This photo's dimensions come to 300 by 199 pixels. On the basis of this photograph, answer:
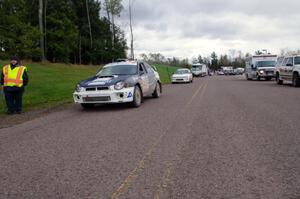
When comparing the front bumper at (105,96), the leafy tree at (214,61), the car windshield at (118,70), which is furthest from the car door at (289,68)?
the leafy tree at (214,61)

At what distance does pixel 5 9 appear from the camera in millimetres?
17266

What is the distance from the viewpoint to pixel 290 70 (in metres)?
20.0

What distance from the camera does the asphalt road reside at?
3.50 metres

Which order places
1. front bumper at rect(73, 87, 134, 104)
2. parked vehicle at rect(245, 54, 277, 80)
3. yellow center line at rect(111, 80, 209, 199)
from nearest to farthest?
yellow center line at rect(111, 80, 209, 199), front bumper at rect(73, 87, 134, 104), parked vehicle at rect(245, 54, 277, 80)

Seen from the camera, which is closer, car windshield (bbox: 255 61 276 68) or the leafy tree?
car windshield (bbox: 255 61 276 68)

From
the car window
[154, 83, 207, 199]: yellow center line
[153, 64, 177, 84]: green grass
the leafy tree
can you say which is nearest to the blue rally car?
[154, 83, 207, 199]: yellow center line

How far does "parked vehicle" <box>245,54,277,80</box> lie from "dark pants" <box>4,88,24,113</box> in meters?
24.6

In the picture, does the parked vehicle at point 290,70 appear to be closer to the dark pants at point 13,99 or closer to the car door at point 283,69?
the car door at point 283,69

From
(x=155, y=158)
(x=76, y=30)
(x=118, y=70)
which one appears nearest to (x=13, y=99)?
(x=118, y=70)

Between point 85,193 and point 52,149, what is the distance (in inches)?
84.5

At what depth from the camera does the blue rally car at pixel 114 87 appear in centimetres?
1012

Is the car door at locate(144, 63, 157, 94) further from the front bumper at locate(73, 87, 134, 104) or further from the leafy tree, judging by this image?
the leafy tree

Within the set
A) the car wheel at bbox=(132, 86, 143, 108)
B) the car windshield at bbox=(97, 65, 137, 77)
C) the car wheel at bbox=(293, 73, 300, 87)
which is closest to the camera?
the car wheel at bbox=(132, 86, 143, 108)

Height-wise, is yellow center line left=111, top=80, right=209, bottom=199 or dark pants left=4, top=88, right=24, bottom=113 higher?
dark pants left=4, top=88, right=24, bottom=113
